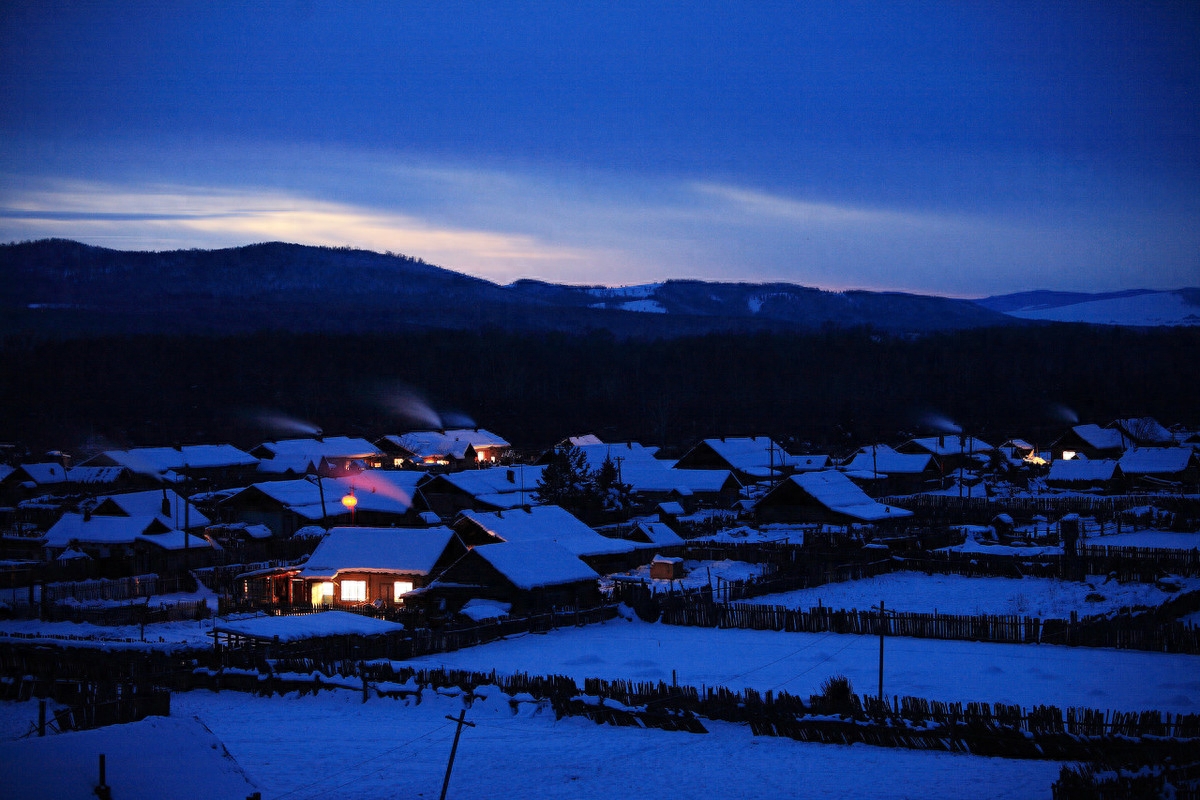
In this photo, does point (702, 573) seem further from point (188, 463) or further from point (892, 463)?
point (188, 463)

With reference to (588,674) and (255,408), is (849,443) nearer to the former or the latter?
(255,408)

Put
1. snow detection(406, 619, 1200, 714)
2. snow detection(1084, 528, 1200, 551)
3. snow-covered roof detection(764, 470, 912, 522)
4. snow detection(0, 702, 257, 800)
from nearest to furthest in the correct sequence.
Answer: snow detection(0, 702, 257, 800) < snow detection(406, 619, 1200, 714) < snow detection(1084, 528, 1200, 551) < snow-covered roof detection(764, 470, 912, 522)

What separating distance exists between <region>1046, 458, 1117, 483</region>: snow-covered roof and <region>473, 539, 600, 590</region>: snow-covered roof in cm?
3802

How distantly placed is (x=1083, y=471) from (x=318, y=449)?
45177 mm

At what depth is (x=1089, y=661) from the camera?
71.8 feet

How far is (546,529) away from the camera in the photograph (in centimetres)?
3378

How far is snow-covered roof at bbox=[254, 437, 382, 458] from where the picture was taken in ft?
225

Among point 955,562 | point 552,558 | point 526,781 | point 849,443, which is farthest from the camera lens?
point 849,443

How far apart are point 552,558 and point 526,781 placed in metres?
15.4

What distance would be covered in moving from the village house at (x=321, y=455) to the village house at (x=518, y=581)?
1465 inches

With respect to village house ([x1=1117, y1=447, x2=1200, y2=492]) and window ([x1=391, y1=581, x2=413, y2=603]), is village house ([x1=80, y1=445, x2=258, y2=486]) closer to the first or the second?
window ([x1=391, y1=581, x2=413, y2=603])

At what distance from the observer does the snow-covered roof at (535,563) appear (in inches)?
1113

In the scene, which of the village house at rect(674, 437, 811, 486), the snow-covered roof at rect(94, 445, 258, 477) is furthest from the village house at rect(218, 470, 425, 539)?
the village house at rect(674, 437, 811, 486)

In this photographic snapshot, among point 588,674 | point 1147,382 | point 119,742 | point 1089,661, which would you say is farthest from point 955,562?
point 1147,382
